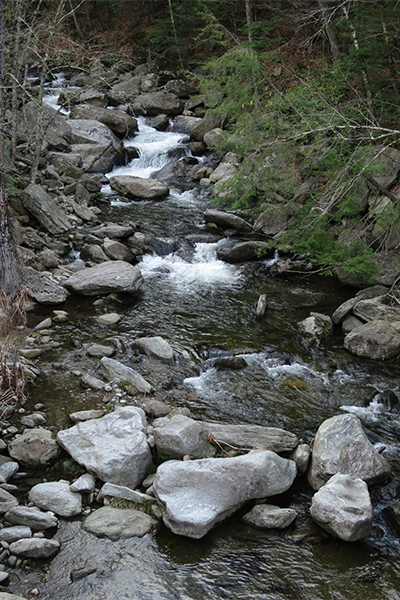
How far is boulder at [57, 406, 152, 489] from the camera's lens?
4.66 meters

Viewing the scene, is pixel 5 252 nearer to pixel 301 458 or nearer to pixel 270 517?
pixel 301 458

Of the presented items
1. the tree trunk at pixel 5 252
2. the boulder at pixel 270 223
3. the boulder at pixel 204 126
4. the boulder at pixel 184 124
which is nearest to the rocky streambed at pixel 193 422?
the boulder at pixel 270 223

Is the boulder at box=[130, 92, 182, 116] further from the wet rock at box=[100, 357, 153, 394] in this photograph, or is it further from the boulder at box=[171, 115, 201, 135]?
the wet rock at box=[100, 357, 153, 394]

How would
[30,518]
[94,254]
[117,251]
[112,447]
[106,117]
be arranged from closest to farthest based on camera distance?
[30,518] < [112,447] < [94,254] < [117,251] < [106,117]

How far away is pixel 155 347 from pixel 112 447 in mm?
2494

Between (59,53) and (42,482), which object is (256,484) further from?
(59,53)

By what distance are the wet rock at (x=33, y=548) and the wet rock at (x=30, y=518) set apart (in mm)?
204

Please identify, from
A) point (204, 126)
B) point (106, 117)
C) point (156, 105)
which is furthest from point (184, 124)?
point (106, 117)

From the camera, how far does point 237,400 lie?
6.33 metres

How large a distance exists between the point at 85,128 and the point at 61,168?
3100 millimetres

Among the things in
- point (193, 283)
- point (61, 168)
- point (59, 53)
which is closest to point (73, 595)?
point (193, 283)

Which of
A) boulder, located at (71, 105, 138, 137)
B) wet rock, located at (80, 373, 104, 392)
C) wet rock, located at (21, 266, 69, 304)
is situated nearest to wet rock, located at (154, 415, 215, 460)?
wet rock, located at (80, 373, 104, 392)

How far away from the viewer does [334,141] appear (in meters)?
8.27

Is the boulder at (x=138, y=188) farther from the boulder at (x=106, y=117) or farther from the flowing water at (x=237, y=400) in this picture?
the boulder at (x=106, y=117)
